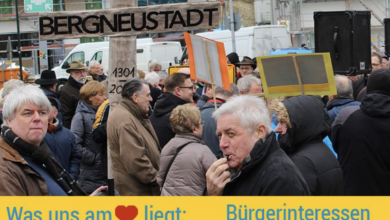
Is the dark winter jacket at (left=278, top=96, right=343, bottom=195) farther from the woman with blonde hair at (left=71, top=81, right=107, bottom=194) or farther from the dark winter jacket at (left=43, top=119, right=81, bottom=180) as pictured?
the woman with blonde hair at (left=71, top=81, right=107, bottom=194)

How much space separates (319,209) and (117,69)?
324cm

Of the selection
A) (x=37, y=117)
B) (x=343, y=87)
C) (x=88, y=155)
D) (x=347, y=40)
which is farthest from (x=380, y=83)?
(x=347, y=40)

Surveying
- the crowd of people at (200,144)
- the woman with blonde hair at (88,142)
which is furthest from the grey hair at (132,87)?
the woman with blonde hair at (88,142)

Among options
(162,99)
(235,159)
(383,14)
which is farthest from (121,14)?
(383,14)

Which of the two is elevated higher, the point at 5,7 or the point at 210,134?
the point at 5,7

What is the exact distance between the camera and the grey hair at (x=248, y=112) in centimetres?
370

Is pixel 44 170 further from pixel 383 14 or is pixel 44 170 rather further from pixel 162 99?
pixel 383 14

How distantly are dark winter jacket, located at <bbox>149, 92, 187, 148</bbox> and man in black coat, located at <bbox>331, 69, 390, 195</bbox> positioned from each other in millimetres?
1806

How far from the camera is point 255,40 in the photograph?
2386cm

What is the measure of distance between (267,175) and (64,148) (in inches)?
137

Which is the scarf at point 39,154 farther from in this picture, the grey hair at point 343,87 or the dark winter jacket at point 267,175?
the grey hair at point 343,87

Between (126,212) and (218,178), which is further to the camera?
(218,178)

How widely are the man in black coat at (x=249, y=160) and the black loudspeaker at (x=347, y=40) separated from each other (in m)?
Answer: 8.14

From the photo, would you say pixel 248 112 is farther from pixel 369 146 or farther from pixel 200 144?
pixel 369 146
